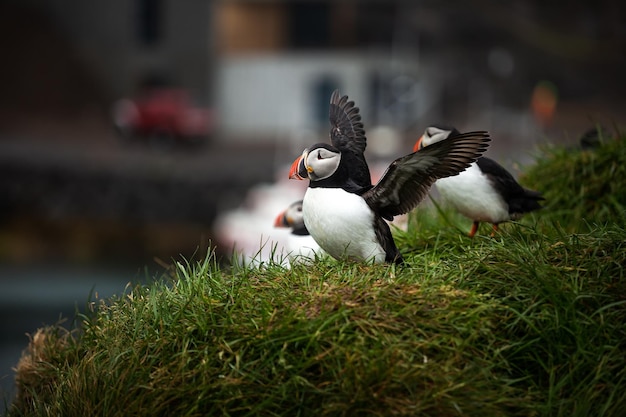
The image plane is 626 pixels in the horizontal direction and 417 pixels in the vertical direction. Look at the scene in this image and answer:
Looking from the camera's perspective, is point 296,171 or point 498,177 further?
point 498,177

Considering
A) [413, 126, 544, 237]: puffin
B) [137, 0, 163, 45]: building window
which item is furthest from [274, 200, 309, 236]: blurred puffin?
[137, 0, 163, 45]: building window

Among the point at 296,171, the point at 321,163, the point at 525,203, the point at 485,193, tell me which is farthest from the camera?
the point at 525,203

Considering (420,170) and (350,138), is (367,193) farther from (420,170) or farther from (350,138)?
(350,138)

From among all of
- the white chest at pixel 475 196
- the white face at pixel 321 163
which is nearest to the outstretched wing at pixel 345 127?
the white face at pixel 321 163

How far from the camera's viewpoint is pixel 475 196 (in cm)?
559

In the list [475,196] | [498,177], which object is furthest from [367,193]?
[498,177]

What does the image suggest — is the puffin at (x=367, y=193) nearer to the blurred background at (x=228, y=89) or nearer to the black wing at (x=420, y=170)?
the black wing at (x=420, y=170)

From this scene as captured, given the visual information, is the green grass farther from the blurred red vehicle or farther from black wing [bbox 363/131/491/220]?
the blurred red vehicle

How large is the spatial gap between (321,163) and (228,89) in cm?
4019

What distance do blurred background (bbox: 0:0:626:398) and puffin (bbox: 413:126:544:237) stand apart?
2654 cm

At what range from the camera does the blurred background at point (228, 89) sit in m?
35.1

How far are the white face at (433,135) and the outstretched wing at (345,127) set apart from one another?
458mm

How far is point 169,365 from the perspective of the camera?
171 inches

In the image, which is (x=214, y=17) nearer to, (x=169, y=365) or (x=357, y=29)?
(x=357, y=29)
